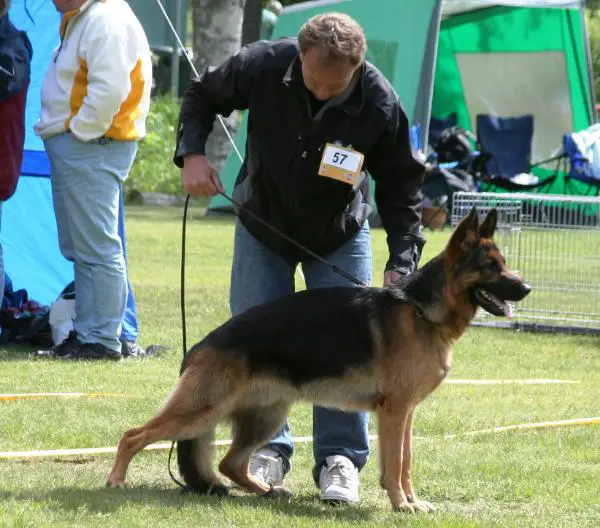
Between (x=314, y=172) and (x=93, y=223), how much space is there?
123 inches

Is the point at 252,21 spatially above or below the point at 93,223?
above

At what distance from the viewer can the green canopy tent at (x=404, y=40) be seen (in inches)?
666

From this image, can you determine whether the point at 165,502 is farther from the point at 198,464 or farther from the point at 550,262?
the point at 550,262

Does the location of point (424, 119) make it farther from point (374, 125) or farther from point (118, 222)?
point (374, 125)

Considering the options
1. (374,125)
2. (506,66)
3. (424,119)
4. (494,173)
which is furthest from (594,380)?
(506,66)

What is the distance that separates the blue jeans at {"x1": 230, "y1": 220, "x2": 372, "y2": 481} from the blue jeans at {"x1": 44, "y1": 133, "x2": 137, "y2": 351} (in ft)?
8.63

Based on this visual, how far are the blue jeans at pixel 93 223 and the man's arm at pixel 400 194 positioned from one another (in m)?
2.91

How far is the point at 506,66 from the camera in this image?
66.0 feet

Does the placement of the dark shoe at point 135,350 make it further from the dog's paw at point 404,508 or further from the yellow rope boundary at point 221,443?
the dog's paw at point 404,508

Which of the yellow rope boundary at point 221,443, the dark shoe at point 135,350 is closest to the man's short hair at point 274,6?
the dark shoe at point 135,350

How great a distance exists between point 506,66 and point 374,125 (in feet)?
52.1

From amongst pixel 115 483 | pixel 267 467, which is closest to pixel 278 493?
pixel 267 467

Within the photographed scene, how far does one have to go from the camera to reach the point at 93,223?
7.57 metres

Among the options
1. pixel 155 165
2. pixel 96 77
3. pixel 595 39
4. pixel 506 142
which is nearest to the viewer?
pixel 96 77
